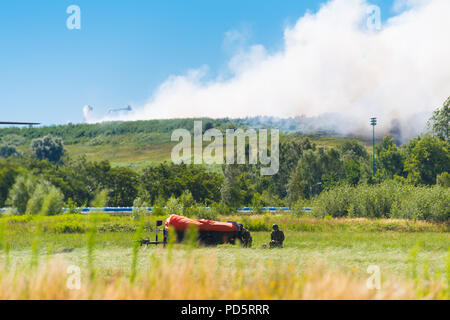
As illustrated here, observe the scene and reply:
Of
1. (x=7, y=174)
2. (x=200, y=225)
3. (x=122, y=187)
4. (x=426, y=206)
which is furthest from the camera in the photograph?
(x=122, y=187)

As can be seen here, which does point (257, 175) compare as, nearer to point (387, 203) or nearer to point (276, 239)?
point (387, 203)

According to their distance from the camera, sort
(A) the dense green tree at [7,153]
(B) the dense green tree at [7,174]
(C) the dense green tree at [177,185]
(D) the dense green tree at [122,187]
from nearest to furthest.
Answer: (B) the dense green tree at [7,174]
(A) the dense green tree at [7,153]
(D) the dense green tree at [122,187]
(C) the dense green tree at [177,185]

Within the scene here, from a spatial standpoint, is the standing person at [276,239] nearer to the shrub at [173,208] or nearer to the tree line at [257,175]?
the shrub at [173,208]

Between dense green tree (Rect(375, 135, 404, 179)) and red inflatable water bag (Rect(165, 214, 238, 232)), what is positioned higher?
dense green tree (Rect(375, 135, 404, 179))

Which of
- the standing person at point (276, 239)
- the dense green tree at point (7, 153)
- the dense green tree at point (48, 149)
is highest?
the dense green tree at point (48, 149)

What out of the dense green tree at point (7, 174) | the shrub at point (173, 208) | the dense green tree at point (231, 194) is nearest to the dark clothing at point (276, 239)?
the dense green tree at point (7, 174)

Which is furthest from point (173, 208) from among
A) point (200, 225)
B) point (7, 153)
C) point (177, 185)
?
point (177, 185)

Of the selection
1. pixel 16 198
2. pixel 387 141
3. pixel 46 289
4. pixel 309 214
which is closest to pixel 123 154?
pixel 387 141

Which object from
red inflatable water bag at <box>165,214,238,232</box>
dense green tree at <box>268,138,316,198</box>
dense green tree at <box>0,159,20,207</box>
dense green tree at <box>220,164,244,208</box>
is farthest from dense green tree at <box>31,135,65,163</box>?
red inflatable water bag at <box>165,214,238,232</box>

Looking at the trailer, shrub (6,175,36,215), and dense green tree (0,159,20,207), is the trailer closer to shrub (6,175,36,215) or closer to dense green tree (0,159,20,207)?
shrub (6,175,36,215)

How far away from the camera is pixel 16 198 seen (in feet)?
72.9

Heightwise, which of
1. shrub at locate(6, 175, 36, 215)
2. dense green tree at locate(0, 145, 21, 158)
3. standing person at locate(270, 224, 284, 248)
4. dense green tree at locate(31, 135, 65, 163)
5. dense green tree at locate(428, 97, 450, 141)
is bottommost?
standing person at locate(270, 224, 284, 248)

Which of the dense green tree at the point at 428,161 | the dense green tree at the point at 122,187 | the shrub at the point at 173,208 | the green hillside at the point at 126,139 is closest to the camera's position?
the shrub at the point at 173,208
